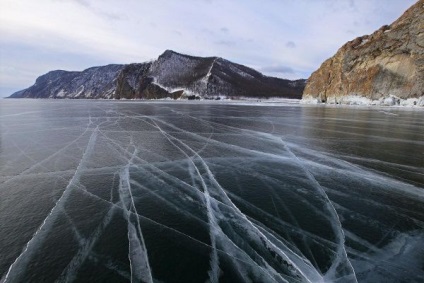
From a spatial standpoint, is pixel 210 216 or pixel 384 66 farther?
pixel 384 66

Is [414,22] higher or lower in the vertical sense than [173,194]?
higher

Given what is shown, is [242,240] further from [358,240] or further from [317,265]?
[358,240]

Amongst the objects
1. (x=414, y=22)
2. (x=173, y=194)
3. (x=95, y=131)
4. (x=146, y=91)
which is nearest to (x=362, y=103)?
(x=414, y=22)

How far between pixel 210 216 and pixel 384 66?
80.3 m

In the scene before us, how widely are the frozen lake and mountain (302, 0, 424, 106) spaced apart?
6335cm

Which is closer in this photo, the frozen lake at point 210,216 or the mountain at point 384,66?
the frozen lake at point 210,216

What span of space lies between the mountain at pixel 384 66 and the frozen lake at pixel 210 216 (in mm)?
63355

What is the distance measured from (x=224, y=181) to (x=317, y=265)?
5.11m

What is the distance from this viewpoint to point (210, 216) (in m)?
7.68

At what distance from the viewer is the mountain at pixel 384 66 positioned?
65.0 metres

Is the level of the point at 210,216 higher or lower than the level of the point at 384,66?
lower

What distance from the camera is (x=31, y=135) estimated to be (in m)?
19.8

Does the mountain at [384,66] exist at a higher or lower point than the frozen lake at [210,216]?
higher

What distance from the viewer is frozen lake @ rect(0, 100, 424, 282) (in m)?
5.55
